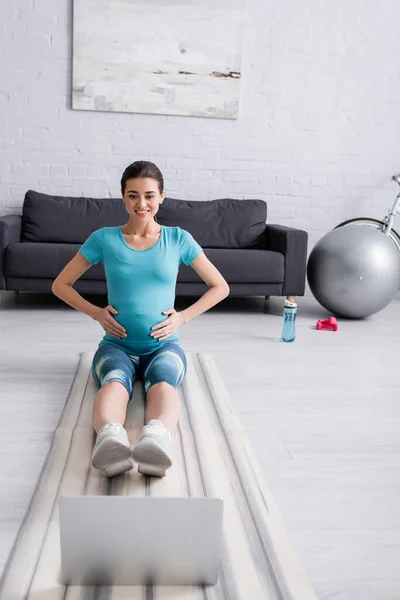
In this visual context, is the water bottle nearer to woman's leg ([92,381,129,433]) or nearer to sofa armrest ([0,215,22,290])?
woman's leg ([92,381,129,433])

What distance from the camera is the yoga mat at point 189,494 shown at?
1.32 meters

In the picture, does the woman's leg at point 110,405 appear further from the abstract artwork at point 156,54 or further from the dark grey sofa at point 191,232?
the abstract artwork at point 156,54

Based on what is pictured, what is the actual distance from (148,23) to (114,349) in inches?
122

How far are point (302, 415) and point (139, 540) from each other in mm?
1196

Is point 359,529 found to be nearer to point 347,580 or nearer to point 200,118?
point 347,580

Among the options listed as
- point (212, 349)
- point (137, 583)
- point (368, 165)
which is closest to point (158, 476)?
point (137, 583)

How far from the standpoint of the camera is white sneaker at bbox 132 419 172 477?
171cm

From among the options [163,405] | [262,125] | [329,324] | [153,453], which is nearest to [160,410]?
[163,405]

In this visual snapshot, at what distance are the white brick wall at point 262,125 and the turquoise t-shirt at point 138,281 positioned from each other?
2561 mm

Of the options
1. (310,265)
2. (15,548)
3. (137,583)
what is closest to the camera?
(137,583)

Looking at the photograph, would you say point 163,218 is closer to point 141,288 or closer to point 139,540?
point 141,288

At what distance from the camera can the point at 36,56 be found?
4633mm

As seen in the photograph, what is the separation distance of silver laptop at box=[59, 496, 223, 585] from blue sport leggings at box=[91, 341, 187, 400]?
86 centimetres

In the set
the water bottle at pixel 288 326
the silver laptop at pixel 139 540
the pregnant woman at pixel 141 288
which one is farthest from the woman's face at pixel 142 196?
the water bottle at pixel 288 326
